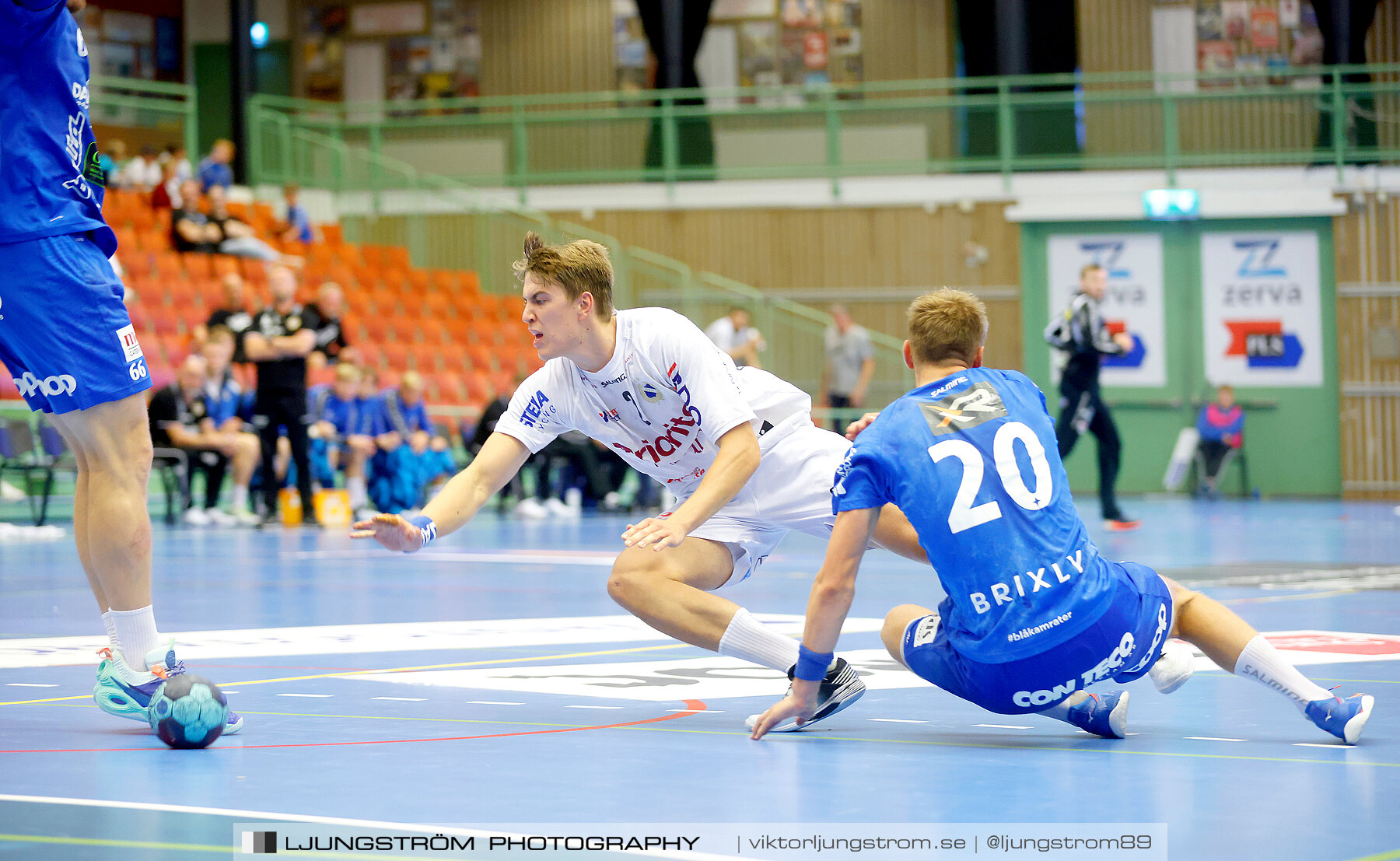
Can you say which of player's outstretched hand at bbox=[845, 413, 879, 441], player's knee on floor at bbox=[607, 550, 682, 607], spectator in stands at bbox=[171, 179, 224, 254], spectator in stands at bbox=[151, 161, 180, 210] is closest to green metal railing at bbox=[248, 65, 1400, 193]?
spectator in stands at bbox=[151, 161, 180, 210]

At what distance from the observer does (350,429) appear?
1600 centimetres

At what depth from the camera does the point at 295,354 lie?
48.4 feet

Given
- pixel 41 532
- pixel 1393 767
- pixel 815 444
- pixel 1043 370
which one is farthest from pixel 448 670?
pixel 1043 370

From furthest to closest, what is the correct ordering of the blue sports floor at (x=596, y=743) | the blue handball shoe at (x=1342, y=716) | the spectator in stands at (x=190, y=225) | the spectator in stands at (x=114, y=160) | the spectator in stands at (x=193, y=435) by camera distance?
the spectator in stands at (x=114, y=160), the spectator in stands at (x=190, y=225), the spectator in stands at (x=193, y=435), the blue handball shoe at (x=1342, y=716), the blue sports floor at (x=596, y=743)

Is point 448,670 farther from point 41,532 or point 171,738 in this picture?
point 41,532

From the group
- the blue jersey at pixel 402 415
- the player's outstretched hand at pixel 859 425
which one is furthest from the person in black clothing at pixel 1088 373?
the player's outstretched hand at pixel 859 425

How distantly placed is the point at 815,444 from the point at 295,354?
10.3 metres

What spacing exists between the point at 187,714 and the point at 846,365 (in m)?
16.9

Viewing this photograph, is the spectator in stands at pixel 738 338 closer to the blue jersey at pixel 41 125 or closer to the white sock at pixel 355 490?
the white sock at pixel 355 490

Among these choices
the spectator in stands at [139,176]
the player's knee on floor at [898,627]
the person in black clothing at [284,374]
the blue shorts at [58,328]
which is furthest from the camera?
the spectator in stands at [139,176]

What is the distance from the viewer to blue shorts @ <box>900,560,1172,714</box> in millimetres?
3980

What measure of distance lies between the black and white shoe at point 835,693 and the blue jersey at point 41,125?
2195 millimetres

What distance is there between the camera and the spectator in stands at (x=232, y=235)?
19.8 metres

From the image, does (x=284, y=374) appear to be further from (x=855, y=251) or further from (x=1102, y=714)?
(x=1102, y=714)
